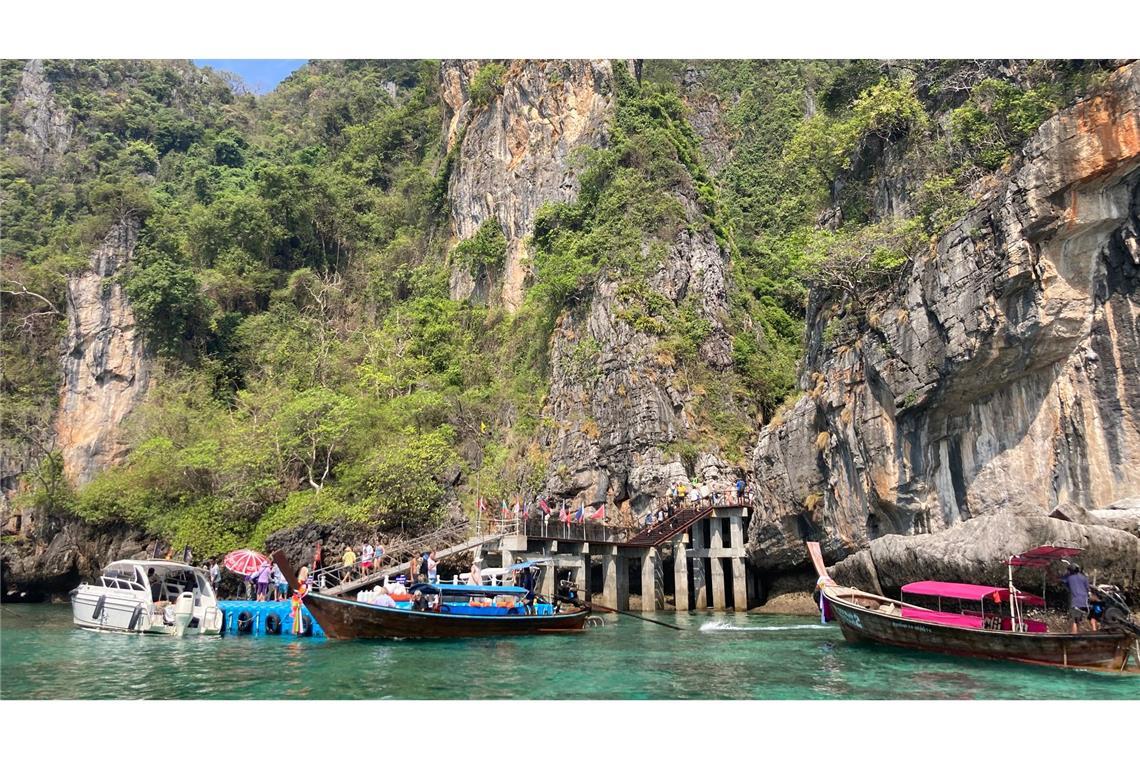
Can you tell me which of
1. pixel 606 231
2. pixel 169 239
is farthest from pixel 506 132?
pixel 169 239

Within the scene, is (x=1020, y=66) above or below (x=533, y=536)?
above

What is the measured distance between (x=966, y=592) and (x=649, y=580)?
12249 mm

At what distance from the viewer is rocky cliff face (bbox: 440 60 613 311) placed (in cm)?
4038

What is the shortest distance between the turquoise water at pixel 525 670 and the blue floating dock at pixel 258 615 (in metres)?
1.24

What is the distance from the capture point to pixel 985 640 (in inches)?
577

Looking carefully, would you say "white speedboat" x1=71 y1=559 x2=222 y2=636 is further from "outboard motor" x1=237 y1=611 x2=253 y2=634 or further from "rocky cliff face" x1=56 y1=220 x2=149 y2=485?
"rocky cliff face" x1=56 y1=220 x2=149 y2=485

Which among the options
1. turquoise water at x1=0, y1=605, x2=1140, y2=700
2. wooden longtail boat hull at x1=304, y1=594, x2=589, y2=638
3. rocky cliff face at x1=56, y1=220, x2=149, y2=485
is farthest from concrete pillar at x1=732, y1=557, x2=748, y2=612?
rocky cliff face at x1=56, y1=220, x2=149, y2=485

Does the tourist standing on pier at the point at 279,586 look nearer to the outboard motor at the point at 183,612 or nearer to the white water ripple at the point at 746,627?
the outboard motor at the point at 183,612

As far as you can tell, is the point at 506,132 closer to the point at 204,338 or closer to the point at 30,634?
the point at 204,338

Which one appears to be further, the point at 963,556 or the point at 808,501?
the point at 808,501

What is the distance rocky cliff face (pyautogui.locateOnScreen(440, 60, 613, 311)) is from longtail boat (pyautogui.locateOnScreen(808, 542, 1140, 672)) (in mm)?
25757

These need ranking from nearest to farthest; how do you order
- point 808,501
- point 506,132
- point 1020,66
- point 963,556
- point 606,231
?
point 963,556
point 1020,66
point 808,501
point 606,231
point 506,132

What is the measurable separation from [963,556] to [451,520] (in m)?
17.1

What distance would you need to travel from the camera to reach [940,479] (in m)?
20.8
